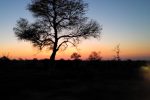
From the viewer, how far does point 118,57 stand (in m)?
55.7
